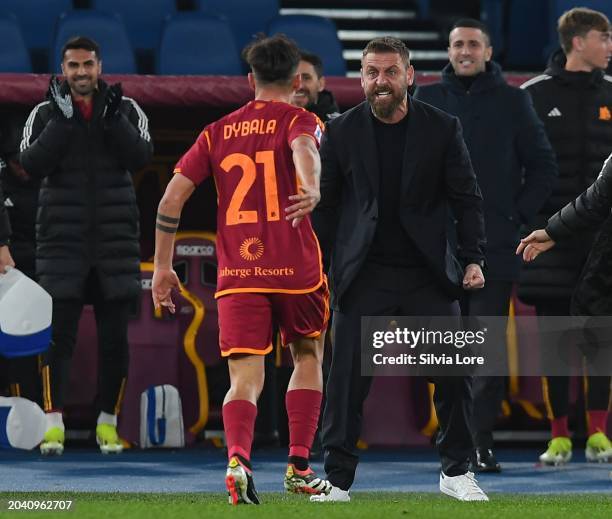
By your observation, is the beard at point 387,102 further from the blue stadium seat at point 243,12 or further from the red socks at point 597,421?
the blue stadium seat at point 243,12

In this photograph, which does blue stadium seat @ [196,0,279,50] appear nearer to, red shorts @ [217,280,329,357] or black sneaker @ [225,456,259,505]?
red shorts @ [217,280,329,357]

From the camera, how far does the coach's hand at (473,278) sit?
575 centimetres

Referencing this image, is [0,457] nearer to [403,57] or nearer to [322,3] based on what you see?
[403,57]

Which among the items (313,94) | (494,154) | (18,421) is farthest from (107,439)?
(494,154)

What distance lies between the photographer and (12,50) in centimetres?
1055

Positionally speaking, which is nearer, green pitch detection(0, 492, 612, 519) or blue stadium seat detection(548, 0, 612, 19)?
green pitch detection(0, 492, 612, 519)

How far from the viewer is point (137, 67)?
11.6 meters

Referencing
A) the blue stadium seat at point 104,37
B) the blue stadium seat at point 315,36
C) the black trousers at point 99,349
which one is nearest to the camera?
the black trousers at point 99,349

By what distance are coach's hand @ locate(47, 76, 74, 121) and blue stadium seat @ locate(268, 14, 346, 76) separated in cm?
354

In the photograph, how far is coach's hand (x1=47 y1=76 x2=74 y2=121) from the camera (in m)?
7.91

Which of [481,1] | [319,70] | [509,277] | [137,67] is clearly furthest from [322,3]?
[509,277]

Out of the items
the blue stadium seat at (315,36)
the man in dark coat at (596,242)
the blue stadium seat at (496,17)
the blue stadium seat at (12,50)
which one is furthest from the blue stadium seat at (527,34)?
the man in dark coat at (596,242)

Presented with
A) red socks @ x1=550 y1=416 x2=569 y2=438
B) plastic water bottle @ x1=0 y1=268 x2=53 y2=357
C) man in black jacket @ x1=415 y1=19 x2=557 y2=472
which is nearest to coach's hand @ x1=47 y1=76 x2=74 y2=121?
plastic water bottle @ x1=0 y1=268 x2=53 y2=357

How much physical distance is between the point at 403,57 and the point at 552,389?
2.73 m
